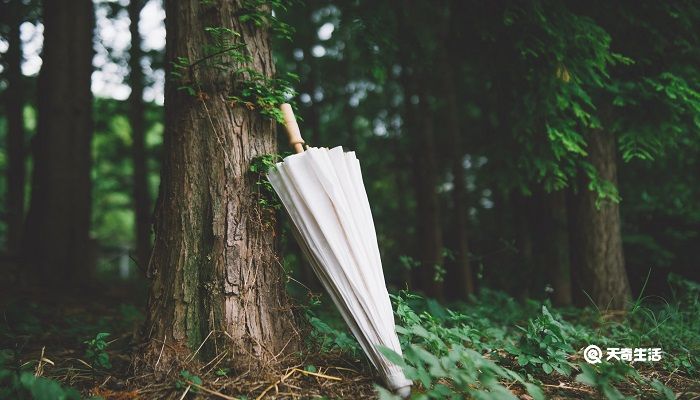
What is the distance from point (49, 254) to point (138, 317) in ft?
5.60

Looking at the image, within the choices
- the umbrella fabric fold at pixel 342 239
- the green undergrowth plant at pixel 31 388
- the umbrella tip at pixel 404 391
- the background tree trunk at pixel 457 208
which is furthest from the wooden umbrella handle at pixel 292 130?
the background tree trunk at pixel 457 208

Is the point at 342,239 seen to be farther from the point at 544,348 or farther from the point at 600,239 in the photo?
the point at 600,239

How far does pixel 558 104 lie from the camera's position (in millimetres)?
3629

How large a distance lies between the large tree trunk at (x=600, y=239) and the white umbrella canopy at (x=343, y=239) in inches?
114

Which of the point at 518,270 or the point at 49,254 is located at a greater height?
the point at 49,254

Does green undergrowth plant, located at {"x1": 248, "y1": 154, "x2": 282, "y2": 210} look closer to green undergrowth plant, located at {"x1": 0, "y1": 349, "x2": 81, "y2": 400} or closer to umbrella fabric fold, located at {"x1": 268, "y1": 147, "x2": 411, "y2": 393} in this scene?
umbrella fabric fold, located at {"x1": 268, "y1": 147, "x2": 411, "y2": 393}

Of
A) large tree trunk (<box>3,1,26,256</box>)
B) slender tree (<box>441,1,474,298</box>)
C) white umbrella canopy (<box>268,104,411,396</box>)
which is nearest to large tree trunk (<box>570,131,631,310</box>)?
slender tree (<box>441,1,474,298</box>)

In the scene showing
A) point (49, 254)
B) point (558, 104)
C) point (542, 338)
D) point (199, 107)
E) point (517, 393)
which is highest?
point (558, 104)

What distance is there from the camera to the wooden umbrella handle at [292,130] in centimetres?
240

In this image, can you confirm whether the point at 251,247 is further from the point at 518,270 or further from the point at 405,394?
the point at 518,270

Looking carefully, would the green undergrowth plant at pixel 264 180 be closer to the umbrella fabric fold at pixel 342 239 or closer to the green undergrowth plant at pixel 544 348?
the umbrella fabric fold at pixel 342 239

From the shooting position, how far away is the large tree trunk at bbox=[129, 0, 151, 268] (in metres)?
7.42

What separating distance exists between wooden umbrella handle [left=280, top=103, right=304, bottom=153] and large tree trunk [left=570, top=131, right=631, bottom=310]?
3.05m

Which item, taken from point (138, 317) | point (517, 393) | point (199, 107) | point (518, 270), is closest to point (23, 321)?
point (138, 317)
